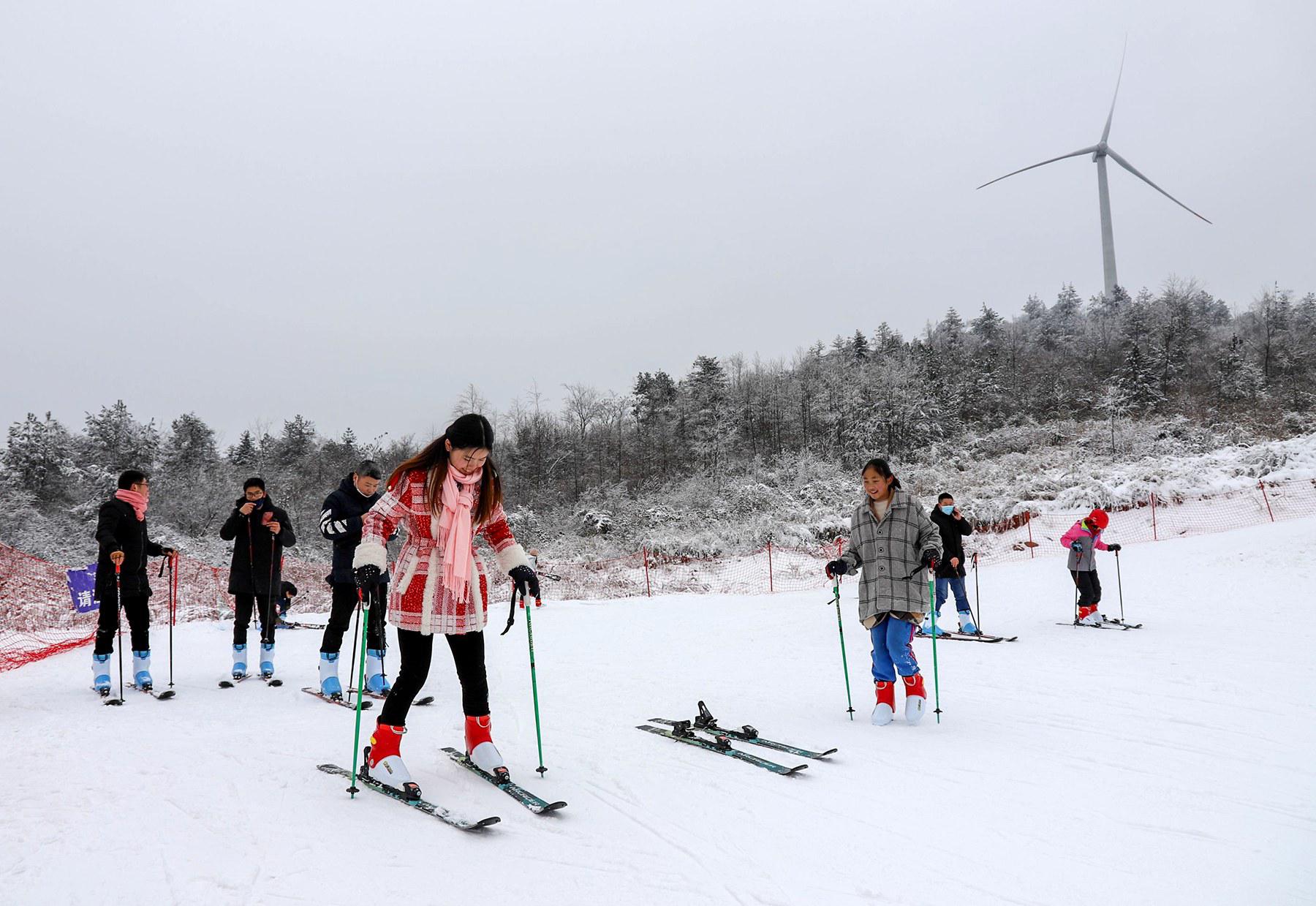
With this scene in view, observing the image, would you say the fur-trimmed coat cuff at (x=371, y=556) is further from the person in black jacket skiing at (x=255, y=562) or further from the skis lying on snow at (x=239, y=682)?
the skis lying on snow at (x=239, y=682)

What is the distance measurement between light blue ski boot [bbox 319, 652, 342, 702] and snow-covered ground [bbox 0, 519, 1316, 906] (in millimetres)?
374

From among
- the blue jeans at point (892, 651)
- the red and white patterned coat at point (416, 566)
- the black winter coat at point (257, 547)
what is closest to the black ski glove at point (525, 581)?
the red and white patterned coat at point (416, 566)

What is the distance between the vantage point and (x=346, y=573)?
19.9ft

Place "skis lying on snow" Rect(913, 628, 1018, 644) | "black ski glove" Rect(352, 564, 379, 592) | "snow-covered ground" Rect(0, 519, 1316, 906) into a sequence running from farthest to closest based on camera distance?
"skis lying on snow" Rect(913, 628, 1018, 644) < "black ski glove" Rect(352, 564, 379, 592) < "snow-covered ground" Rect(0, 519, 1316, 906)

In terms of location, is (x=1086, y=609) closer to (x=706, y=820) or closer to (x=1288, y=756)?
(x=1288, y=756)

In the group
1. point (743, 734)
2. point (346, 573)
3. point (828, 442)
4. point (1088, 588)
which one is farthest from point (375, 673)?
point (828, 442)

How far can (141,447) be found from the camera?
36969 millimetres

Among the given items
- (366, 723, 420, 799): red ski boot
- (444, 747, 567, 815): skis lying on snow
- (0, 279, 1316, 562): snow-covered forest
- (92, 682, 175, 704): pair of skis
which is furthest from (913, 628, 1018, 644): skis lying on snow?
(0, 279, 1316, 562): snow-covered forest

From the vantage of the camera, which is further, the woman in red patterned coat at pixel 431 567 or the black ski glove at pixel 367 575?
the woman in red patterned coat at pixel 431 567

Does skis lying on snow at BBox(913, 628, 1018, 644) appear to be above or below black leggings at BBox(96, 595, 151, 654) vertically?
below

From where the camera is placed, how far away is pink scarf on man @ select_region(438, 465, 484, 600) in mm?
3627

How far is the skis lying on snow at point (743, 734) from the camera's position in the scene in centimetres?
428

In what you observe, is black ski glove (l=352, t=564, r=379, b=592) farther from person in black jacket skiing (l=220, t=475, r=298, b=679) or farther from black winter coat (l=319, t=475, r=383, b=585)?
person in black jacket skiing (l=220, t=475, r=298, b=679)

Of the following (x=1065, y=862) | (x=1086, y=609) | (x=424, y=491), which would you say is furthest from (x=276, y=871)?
(x=1086, y=609)
